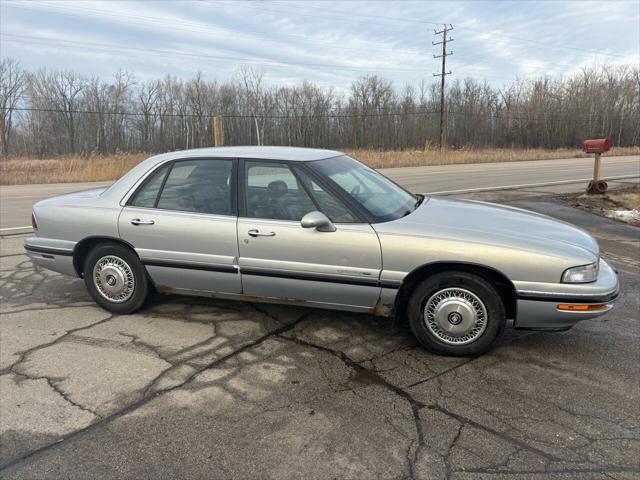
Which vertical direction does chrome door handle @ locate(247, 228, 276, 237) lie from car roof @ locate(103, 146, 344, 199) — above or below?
below

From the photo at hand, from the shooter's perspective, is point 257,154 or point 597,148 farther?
point 597,148

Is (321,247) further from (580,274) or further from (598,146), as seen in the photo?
(598,146)

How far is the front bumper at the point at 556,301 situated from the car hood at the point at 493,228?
0.25m

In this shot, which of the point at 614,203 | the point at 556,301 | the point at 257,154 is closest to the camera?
the point at 556,301

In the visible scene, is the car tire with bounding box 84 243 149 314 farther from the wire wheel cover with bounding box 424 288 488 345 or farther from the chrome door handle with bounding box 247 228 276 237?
the wire wheel cover with bounding box 424 288 488 345

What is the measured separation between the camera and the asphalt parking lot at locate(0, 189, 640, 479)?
2.41 m

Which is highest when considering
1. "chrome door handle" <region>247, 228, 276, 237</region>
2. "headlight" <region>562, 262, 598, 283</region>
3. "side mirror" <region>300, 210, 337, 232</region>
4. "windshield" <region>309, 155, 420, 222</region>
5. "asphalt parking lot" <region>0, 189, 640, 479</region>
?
"windshield" <region>309, 155, 420, 222</region>

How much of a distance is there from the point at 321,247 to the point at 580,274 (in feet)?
6.10

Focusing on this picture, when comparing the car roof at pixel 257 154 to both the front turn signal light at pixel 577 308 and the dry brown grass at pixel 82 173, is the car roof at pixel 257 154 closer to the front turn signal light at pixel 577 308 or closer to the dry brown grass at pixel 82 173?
the front turn signal light at pixel 577 308

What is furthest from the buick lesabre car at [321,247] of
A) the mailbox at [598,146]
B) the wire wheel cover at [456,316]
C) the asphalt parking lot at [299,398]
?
the mailbox at [598,146]

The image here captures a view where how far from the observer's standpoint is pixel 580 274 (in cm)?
327

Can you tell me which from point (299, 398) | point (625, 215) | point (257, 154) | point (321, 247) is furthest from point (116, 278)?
point (625, 215)

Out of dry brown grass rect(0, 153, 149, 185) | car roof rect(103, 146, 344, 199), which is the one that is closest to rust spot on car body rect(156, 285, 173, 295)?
car roof rect(103, 146, 344, 199)

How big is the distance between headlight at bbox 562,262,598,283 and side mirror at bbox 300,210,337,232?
1.68m
